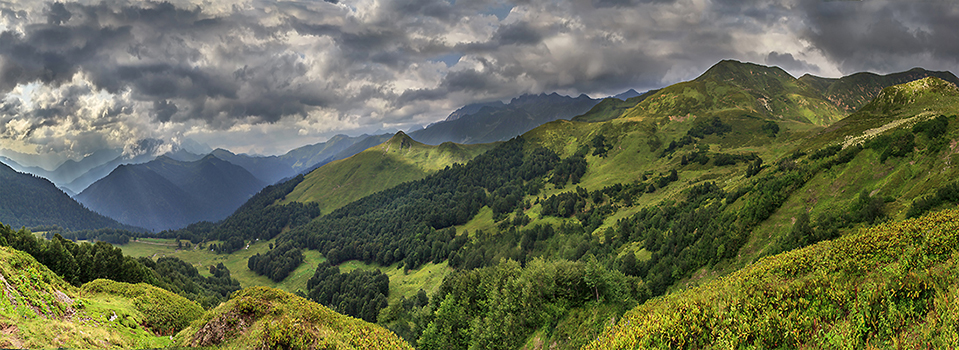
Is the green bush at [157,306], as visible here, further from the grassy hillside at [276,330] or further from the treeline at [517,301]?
the treeline at [517,301]

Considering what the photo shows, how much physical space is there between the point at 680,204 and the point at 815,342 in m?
118

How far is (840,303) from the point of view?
16562mm

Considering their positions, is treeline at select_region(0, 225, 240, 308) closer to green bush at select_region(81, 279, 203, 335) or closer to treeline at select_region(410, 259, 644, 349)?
green bush at select_region(81, 279, 203, 335)

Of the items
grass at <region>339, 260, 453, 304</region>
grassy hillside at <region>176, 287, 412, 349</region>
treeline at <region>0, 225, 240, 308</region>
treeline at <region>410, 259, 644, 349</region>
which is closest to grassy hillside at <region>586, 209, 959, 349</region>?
grassy hillside at <region>176, 287, 412, 349</region>

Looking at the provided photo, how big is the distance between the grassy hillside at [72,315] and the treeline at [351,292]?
87.0m

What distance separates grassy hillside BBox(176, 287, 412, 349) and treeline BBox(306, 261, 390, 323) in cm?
10115

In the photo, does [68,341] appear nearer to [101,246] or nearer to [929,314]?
[929,314]

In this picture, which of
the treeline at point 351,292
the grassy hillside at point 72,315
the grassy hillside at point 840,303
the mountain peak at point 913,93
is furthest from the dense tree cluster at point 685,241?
the treeline at point 351,292

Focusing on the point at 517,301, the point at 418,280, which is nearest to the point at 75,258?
the point at 517,301

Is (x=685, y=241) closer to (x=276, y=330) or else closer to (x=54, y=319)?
(x=276, y=330)

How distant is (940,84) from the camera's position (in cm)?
12244

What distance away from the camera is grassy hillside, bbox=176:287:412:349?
2320 centimetres

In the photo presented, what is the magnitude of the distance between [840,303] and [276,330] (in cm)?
3270

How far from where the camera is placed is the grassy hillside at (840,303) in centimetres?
1375
